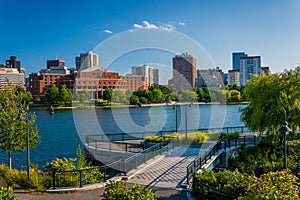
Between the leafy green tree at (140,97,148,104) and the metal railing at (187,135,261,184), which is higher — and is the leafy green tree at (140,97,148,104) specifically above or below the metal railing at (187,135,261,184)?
above

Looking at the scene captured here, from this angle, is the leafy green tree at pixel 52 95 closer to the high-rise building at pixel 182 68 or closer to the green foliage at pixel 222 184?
the high-rise building at pixel 182 68

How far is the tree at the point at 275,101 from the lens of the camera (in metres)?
18.0

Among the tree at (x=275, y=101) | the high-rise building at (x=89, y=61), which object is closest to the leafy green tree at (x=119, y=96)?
the high-rise building at (x=89, y=61)

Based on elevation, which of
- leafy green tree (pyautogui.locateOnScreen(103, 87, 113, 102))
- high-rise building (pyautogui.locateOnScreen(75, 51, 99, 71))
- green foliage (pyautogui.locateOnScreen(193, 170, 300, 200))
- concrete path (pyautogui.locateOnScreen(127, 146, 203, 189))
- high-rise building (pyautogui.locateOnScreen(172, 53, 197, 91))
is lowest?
concrete path (pyautogui.locateOnScreen(127, 146, 203, 189))

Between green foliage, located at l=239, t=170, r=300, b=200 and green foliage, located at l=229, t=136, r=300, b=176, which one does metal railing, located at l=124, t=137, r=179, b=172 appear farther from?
green foliage, located at l=239, t=170, r=300, b=200

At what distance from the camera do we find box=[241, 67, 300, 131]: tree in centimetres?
1803

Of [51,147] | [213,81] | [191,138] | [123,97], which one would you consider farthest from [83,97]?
[191,138]

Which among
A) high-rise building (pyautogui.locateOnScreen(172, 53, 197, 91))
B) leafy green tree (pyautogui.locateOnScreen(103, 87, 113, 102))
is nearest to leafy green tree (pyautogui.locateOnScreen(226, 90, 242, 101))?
high-rise building (pyautogui.locateOnScreen(172, 53, 197, 91))

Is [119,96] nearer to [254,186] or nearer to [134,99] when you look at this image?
[134,99]

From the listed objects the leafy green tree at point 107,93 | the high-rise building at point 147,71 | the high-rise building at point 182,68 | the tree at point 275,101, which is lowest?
the tree at point 275,101

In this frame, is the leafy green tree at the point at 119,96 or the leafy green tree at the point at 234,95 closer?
the leafy green tree at the point at 119,96

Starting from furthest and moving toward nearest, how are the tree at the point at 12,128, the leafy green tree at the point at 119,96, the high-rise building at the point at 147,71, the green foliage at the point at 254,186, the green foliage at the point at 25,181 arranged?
the leafy green tree at the point at 119,96 → the high-rise building at the point at 147,71 → the tree at the point at 12,128 → the green foliage at the point at 25,181 → the green foliage at the point at 254,186

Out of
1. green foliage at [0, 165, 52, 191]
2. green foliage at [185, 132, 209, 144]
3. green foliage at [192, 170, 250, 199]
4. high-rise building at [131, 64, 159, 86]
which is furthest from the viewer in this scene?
A: high-rise building at [131, 64, 159, 86]

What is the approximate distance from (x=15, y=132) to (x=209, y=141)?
14.2m
